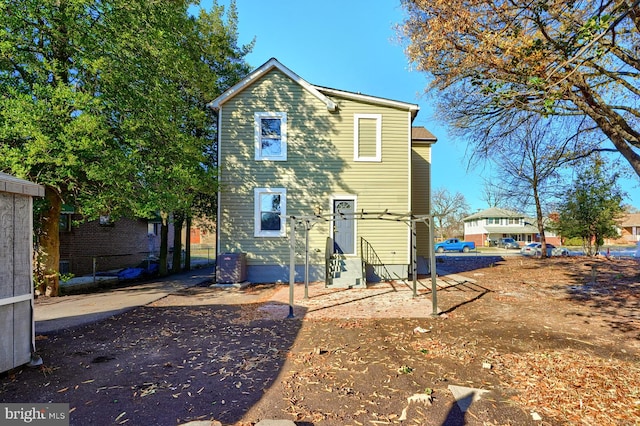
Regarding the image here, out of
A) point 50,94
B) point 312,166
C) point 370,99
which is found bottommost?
point 312,166

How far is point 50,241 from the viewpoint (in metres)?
8.83

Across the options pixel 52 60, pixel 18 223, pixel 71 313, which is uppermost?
pixel 52 60

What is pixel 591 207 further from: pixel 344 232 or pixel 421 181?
pixel 344 232

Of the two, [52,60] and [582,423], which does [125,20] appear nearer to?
[52,60]

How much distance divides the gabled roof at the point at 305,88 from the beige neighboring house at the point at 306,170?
36 millimetres

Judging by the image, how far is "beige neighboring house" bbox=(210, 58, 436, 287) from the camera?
11141mm

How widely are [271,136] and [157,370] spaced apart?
878cm

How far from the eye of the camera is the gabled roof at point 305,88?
36.7ft

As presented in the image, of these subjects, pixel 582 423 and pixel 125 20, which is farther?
pixel 125 20

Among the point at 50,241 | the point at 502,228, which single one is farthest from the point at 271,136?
the point at 502,228

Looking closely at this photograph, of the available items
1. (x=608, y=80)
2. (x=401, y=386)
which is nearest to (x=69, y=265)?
(x=401, y=386)

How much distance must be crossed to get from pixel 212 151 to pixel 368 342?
41.9 ft

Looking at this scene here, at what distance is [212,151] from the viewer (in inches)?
595

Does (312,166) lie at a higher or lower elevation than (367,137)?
lower
